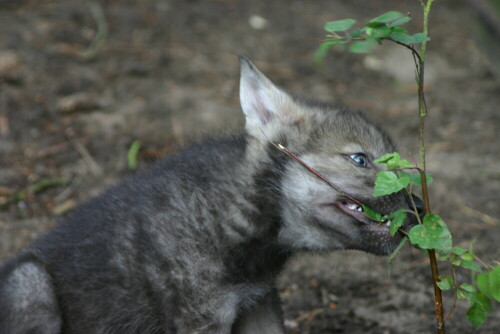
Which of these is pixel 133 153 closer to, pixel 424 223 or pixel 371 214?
pixel 371 214

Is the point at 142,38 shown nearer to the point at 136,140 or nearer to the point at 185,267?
the point at 136,140

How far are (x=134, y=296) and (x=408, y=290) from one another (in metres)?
2.05

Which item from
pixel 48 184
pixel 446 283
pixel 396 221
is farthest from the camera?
pixel 48 184

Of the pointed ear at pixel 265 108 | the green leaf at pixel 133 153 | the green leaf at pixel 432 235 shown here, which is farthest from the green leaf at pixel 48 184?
the green leaf at pixel 432 235

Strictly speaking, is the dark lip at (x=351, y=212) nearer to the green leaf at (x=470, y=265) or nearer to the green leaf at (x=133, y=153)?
the green leaf at (x=470, y=265)

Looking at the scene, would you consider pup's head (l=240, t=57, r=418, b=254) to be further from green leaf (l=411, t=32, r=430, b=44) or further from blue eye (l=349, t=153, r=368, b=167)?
green leaf (l=411, t=32, r=430, b=44)

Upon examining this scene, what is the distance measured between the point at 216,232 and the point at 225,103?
12.3 feet

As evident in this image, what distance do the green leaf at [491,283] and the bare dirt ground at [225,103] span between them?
1.67 metres

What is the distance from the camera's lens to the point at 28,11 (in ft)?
26.7

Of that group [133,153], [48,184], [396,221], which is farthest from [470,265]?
[48,184]

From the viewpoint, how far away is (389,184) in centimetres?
300

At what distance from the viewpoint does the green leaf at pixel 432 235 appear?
297 cm

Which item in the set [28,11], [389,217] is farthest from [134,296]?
[28,11]

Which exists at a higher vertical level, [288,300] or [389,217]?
[389,217]
